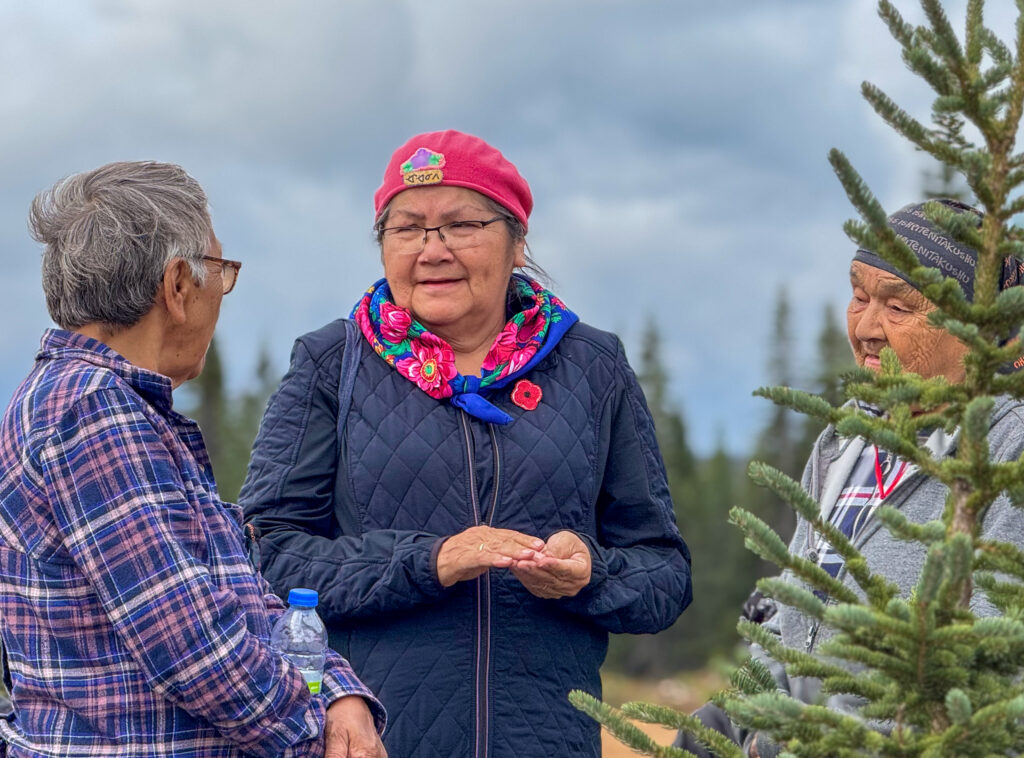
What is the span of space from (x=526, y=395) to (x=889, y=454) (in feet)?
3.61

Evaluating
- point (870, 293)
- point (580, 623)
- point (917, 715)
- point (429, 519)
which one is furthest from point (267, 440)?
point (917, 715)

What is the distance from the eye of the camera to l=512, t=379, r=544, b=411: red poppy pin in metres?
3.82

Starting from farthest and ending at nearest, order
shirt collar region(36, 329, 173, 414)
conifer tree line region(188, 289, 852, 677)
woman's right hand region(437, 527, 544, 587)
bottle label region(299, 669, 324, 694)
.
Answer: conifer tree line region(188, 289, 852, 677), woman's right hand region(437, 527, 544, 587), bottle label region(299, 669, 324, 694), shirt collar region(36, 329, 173, 414)

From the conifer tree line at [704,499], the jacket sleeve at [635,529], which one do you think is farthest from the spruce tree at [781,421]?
the jacket sleeve at [635,529]

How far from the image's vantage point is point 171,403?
110 inches

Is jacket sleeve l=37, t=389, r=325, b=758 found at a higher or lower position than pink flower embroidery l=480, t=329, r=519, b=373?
lower

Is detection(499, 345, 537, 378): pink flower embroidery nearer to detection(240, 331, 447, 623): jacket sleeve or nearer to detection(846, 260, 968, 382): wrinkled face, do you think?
detection(240, 331, 447, 623): jacket sleeve

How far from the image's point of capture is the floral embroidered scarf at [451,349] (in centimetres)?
376

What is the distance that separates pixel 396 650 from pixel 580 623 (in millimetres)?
581

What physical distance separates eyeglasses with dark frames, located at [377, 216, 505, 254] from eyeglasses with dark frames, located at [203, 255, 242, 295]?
90 centimetres

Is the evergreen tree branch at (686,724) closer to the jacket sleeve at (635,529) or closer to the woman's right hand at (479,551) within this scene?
the woman's right hand at (479,551)

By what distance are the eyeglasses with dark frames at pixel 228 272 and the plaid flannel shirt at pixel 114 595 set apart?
36cm

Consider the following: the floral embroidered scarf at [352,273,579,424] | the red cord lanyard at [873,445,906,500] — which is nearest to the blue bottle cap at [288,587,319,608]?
the floral embroidered scarf at [352,273,579,424]

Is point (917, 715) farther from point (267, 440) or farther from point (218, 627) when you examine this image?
point (267, 440)
